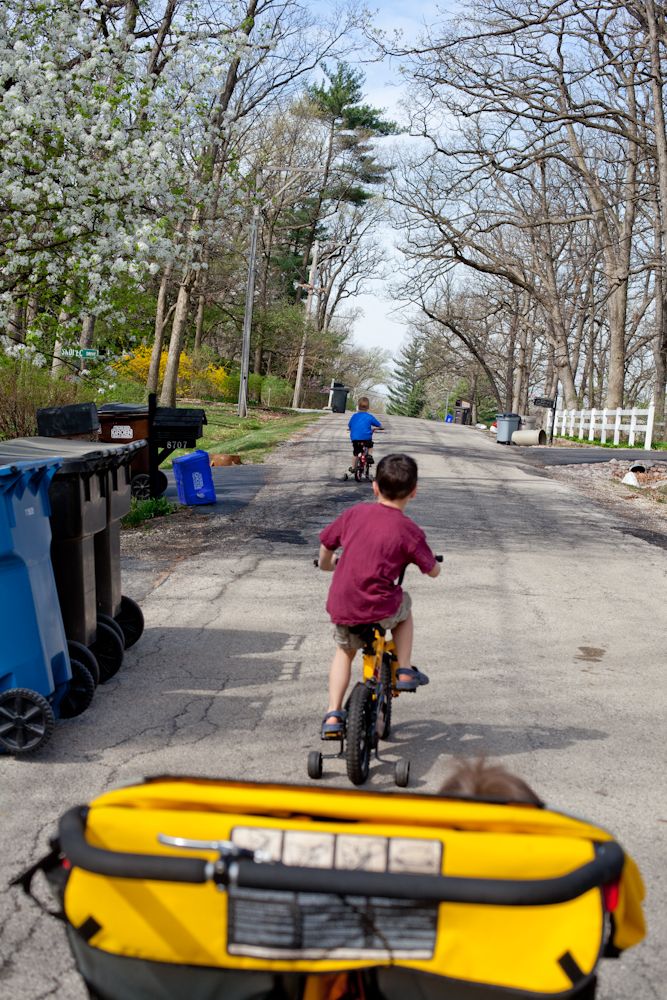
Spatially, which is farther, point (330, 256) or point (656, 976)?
point (330, 256)

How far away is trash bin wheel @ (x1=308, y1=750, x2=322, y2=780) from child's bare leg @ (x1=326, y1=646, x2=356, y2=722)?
0.22m

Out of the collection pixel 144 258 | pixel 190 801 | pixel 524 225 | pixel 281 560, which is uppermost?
pixel 524 225

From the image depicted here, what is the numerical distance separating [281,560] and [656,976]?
8210mm

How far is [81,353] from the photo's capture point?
1590 cm

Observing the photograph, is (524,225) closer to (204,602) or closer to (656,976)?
(204,602)

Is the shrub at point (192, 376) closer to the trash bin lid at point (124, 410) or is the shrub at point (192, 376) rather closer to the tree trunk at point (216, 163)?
the tree trunk at point (216, 163)

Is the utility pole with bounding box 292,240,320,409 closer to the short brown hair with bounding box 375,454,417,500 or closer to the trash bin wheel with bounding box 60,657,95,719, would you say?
the trash bin wheel with bounding box 60,657,95,719

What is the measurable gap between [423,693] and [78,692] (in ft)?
6.82

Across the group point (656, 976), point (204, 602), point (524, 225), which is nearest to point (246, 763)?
point (656, 976)

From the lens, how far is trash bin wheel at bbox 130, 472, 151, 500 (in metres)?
15.4

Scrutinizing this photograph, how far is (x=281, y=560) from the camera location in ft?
37.1

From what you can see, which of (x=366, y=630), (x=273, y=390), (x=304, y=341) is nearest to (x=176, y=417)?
(x=366, y=630)

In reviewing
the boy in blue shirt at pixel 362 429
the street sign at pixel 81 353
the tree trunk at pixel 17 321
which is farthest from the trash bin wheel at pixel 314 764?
the boy in blue shirt at pixel 362 429

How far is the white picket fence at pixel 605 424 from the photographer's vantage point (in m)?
30.6
